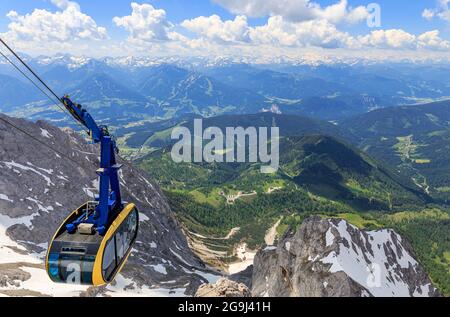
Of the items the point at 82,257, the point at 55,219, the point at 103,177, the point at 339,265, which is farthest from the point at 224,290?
the point at 55,219

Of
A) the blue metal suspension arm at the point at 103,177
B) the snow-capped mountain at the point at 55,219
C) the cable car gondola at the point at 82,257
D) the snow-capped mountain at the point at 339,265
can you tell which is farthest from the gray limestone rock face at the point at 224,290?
the snow-capped mountain at the point at 55,219

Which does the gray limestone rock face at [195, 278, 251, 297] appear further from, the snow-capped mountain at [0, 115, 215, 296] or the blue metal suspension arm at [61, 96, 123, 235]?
the snow-capped mountain at [0, 115, 215, 296]

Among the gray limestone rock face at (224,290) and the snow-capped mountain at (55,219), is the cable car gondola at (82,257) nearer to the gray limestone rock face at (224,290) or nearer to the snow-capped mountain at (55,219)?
the gray limestone rock face at (224,290)

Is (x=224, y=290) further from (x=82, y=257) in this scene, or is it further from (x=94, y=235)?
(x=82, y=257)

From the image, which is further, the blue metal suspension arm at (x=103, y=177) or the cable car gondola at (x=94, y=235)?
the blue metal suspension arm at (x=103, y=177)
